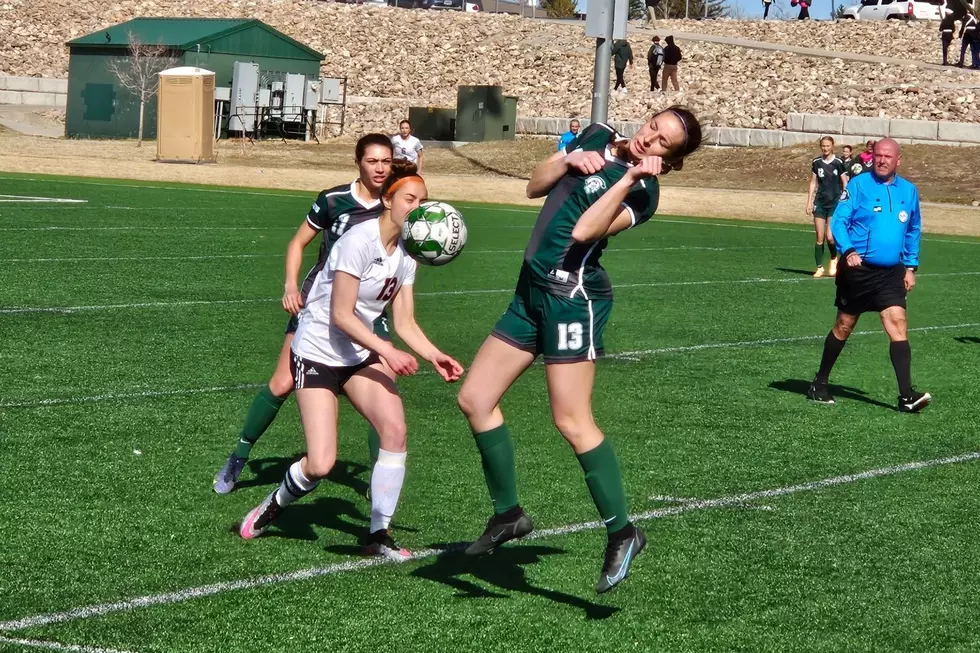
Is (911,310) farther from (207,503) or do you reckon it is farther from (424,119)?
(424,119)

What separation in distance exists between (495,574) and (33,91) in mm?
59517

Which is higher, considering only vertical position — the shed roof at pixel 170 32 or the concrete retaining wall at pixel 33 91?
the shed roof at pixel 170 32

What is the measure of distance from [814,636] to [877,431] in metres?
4.77

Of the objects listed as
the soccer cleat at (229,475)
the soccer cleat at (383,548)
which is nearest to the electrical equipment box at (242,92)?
the soccer cleat at (229,475)

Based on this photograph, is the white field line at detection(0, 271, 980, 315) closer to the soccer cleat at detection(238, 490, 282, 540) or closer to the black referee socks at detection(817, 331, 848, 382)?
the black referee socks at detection(817, 331, 848, 382)

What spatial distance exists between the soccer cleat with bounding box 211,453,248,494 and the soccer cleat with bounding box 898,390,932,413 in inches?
223

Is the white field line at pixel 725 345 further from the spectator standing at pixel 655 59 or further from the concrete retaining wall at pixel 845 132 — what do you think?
the spectator standing at pixel 655 59

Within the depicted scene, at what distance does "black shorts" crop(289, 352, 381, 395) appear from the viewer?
6.47 m

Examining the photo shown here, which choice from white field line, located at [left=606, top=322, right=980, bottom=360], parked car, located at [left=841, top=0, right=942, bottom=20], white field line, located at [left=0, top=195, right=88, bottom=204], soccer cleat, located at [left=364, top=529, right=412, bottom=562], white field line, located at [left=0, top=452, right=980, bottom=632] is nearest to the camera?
white field line, located at [left=0, top=452, right=980, bottom=632]

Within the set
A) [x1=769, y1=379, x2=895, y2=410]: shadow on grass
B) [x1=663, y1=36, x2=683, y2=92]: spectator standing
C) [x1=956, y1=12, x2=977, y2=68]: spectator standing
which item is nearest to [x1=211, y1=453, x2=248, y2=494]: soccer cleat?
[x1=769, y1=379, x2=895, y2=410]: shadow on grass

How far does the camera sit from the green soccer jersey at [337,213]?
756cm

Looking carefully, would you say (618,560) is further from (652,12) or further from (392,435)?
(652,12)

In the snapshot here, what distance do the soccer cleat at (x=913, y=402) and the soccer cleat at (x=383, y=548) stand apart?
5.77 metres

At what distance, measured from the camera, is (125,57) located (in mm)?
49844
